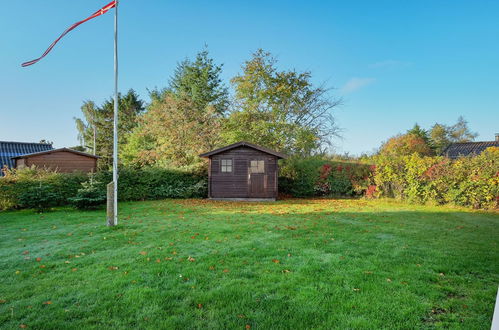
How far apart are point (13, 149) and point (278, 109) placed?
2490cm

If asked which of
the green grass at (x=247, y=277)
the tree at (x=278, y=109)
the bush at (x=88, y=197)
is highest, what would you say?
the tree at (x=278, y=109)

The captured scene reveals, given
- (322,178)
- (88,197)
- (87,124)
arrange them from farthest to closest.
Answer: (87,124) < (322,178) < (88,197)

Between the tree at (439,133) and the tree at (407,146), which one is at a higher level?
the tree at (439,133)

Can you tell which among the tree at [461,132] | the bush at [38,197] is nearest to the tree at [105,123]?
the bush at [38,197]

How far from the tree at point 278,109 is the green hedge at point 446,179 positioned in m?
7.23

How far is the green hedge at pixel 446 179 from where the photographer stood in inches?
403

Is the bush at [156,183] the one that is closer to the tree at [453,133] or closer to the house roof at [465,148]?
the house roof at [465,148]

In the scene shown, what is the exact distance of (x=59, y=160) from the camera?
1620 cm

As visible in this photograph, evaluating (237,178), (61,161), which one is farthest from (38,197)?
(237,178)

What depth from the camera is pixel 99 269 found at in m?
3.62

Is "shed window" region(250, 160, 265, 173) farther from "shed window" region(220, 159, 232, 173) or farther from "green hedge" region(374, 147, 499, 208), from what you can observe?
"green hedge" region(374, 147, 499, 208)

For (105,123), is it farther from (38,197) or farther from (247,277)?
(247,277)

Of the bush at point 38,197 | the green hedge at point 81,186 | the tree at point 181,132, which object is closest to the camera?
the bush at point 38,197

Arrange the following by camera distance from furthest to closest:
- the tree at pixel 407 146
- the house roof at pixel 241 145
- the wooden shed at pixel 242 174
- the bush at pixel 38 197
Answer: the tree at pixel 407 146
the wooden shed at pixel 242 174
the house roof at pixel 241 145
the bush at pixel 38 197
